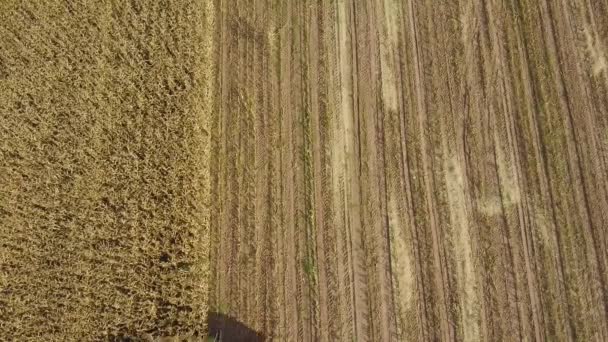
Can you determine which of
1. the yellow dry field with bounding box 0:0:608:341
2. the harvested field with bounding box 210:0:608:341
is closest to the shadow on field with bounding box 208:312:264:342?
the yellow dry field with bounding box 0:0:608:341

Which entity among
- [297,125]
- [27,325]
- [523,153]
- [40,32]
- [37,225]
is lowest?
[27,325]

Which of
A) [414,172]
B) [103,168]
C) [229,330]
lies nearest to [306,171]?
[414,172]

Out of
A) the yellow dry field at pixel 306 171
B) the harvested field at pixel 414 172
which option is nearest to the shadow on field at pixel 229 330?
the yellow dry field at pixel 306 171

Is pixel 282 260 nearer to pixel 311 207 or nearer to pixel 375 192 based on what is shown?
pixel 311 207

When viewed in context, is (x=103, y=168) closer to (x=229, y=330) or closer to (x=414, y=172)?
(x=229, y=330)

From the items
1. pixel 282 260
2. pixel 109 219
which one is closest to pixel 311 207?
pixel 282 260

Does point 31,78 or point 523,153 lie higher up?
point 31,78

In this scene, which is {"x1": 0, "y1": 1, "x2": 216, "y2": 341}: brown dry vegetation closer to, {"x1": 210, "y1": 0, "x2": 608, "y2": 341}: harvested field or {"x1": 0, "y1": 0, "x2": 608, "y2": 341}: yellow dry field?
{"x1": 0, "y1": 0, "x2": 608, "y2": 341}: yellow dry field
